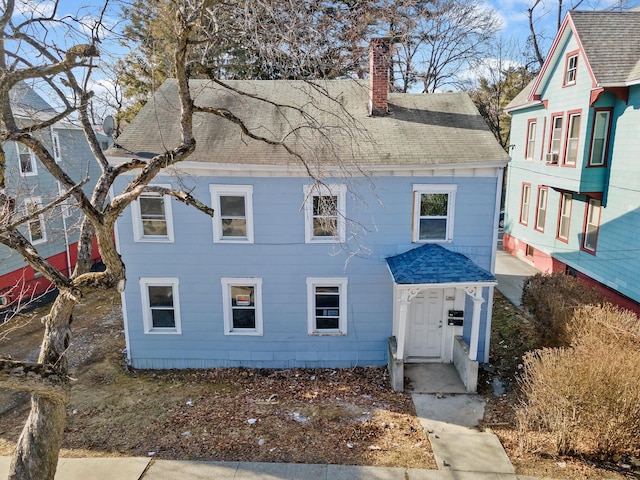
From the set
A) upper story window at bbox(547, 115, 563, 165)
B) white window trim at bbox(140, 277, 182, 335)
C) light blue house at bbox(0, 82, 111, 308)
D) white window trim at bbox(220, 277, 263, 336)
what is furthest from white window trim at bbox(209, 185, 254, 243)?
upper story window at bbox(547, 115, 563, 165)

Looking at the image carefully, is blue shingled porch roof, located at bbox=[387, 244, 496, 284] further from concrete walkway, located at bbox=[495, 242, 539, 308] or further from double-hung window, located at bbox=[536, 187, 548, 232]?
double-hung window, located at bbox=[536, 187, 548, 232]

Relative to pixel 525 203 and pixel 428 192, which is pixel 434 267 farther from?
pixel 525 203

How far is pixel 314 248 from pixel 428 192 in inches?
126

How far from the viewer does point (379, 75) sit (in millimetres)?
11617

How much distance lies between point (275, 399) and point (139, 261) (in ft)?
16.5

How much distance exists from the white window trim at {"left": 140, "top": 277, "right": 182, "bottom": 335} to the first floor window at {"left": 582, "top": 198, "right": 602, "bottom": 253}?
13.8 meters

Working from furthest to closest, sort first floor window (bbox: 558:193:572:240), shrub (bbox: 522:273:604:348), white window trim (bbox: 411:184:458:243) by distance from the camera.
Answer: first floor window (bbox: 558:193:572:240), white window trim (bbox: 411:184:458:243), shrub (bbox: 522:273:604:348)

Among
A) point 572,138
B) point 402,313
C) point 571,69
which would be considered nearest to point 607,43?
point 571,69

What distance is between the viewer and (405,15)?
70.7 feet

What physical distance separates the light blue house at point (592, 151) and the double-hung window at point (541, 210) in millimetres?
87

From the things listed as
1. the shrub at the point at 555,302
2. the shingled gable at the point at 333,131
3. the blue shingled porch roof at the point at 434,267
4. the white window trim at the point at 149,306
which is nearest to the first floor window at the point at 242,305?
the white window trim at the point at 149,306

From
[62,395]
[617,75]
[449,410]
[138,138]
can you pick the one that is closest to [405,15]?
[617,75]

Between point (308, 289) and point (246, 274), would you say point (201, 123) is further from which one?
point (308, 289)

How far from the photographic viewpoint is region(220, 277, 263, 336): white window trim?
36.2ft
